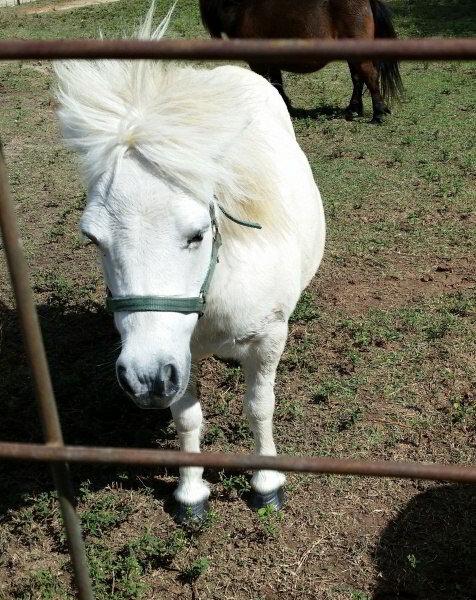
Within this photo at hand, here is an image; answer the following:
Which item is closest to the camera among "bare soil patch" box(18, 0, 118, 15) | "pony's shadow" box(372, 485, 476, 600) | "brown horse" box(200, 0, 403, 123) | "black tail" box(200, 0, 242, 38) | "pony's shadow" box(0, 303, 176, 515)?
"pony's shadow" box(372, 485, 476, 600)

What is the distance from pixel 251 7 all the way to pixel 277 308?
5.49m

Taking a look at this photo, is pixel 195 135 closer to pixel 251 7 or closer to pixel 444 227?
pixel 444 227

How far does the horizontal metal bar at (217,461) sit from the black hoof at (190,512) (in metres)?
1.51

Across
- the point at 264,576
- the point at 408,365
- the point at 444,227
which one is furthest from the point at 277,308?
the point at 444,227

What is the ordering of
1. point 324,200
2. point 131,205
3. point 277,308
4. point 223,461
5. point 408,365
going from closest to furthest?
point 223,461 → point 131,205 → point 277,308 → point 408,365 → point 324,200

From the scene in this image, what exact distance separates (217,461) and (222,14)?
6897mm

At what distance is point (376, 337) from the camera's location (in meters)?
3.50

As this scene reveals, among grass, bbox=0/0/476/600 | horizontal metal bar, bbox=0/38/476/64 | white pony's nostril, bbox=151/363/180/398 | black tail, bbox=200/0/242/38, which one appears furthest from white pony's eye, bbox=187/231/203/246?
black tail, bbox=200/0/242/38

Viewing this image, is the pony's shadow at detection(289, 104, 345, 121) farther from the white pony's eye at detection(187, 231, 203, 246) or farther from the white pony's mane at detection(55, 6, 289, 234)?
the white pony's eye at detection(187, 231, 203, 246)

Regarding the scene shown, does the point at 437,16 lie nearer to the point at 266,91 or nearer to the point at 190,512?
the point at 266,91

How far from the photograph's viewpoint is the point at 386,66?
676 centimetres

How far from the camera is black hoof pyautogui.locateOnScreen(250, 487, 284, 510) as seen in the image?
2.57 m

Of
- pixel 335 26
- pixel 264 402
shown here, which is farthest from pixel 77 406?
pixel 335 26

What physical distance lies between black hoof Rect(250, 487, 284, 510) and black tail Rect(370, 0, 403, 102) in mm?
5177
